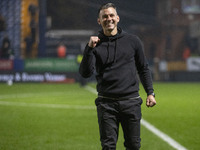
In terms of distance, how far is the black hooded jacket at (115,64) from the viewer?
487 centimetres

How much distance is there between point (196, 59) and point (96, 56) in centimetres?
2606

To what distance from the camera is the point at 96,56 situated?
4930 mm

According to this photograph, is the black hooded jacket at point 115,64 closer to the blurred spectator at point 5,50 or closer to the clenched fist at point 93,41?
the clenched fist at point 93,41

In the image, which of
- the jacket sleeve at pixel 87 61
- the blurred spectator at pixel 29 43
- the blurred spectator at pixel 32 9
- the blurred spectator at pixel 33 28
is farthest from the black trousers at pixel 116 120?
the blurred spectator at pixel 32 9

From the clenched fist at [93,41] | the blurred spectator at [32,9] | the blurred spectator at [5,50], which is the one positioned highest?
the clenched fist at [93,41]

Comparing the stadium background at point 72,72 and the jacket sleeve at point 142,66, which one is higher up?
the jacket sleeve at point 142,66

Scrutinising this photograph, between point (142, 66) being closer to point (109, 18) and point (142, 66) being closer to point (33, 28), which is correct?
point (109, 18)

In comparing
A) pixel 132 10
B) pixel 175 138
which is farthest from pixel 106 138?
pixel 132 10

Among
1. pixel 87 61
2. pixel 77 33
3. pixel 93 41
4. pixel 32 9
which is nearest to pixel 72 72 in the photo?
pixel 32 9

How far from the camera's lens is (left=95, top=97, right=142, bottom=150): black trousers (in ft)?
15.9

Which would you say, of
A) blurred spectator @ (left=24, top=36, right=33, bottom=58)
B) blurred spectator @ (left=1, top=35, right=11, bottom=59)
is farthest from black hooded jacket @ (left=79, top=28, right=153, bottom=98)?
blurred spectator @ (left=24, top=36, right=33, bottom=58)

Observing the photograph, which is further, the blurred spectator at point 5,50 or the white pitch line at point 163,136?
the blurred spectator at point 5,50

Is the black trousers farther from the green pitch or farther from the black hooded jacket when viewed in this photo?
the green pitch

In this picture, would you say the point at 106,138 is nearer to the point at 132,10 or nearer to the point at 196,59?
the point at 196,59
